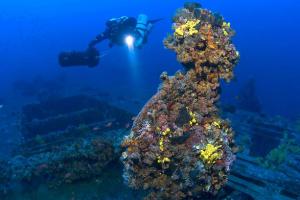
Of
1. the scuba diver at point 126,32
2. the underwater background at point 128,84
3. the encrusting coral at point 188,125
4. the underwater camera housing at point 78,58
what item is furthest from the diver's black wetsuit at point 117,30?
the encrusting coral at point 188,125

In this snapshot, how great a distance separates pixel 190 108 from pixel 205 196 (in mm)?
1354

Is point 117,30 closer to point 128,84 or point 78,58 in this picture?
point 78,58

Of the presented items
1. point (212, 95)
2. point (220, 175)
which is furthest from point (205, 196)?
point (212, 95)

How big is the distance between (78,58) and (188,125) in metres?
7.73

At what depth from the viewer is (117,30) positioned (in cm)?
1352

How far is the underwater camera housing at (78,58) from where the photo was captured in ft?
39.4

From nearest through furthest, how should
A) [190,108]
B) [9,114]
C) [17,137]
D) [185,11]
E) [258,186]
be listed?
[190,108], [185,11], [258,186], [17,137], [9,114]

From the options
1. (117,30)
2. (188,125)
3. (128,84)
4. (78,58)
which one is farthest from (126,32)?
(128,84)

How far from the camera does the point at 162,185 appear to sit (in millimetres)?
5289

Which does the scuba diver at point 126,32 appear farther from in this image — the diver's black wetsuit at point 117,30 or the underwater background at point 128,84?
the underwater background at point 128,84

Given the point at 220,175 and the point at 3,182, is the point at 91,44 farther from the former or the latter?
the point at 220,175

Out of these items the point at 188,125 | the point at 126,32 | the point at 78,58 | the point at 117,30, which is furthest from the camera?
the point at 126,32

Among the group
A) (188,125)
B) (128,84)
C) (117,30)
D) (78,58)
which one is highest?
(117,30)

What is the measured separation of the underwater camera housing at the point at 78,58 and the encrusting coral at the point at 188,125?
666cm
